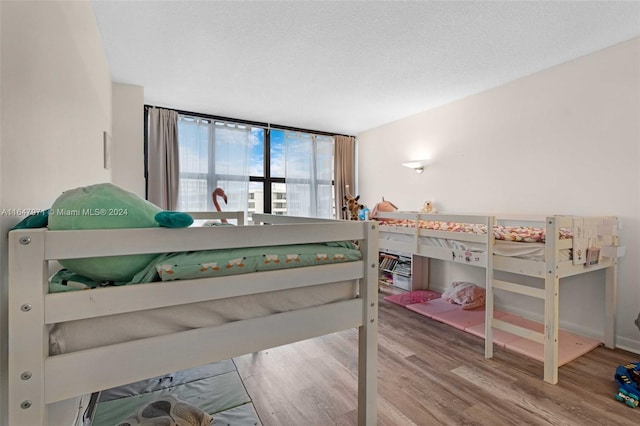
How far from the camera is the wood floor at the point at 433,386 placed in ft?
4.79

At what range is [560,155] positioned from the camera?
2.53m

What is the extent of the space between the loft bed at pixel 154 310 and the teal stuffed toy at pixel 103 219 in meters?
0.04

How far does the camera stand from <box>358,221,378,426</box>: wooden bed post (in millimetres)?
1188

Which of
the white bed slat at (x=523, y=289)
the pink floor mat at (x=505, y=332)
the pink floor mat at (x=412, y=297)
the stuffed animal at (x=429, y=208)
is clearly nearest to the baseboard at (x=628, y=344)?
the pink floor mat at (x=505, y=332)

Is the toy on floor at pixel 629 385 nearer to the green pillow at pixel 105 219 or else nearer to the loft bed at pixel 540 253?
the loft bed at pixel 540 253

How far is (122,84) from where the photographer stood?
2877mm

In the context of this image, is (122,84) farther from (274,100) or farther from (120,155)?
(274,100)

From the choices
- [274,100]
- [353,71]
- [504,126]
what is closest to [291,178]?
[274,100]

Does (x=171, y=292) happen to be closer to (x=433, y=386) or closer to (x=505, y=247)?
(x=433, y=386)

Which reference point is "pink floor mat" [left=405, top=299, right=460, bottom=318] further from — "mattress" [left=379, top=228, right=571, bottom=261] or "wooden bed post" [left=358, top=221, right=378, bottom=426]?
"wooden bed post" [left=358, top=221, right=378, bottom=426]

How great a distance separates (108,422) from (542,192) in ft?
11.1

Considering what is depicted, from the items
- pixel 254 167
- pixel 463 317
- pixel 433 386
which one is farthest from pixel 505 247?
pixel 254 167

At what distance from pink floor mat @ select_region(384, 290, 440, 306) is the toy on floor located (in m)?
1.62

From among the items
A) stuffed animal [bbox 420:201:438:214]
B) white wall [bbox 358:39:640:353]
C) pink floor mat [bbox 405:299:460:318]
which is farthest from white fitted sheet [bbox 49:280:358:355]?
stuffed animal [bbox 420:201:438:214]
